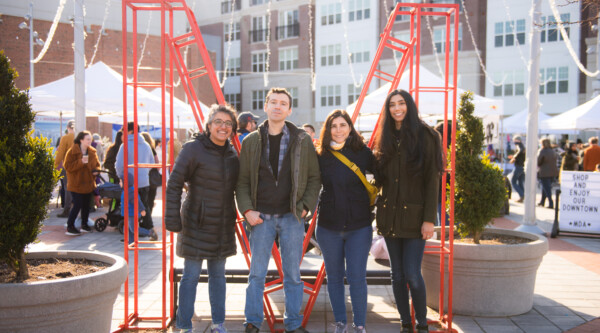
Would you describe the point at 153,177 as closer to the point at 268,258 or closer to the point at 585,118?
the point at 268,258

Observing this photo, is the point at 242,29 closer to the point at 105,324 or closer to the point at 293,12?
the point at 293,12

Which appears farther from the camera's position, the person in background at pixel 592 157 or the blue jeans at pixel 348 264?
the person in background at pixel 592 157

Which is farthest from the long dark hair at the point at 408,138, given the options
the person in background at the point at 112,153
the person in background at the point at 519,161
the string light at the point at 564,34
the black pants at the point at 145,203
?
the person in background at the point at 519,161

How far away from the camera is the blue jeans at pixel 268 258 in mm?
3822

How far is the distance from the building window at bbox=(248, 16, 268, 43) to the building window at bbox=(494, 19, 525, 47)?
17.6 m

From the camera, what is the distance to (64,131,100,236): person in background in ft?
28.3

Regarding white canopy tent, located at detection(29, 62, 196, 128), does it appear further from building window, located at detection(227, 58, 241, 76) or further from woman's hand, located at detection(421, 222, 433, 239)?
building window, located at detection(227, 58, 241, 76)

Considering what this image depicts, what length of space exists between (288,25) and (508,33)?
16.3 m

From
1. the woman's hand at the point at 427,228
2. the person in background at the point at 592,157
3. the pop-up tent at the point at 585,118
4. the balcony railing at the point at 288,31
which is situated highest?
the balcony railing at the point at 288,31

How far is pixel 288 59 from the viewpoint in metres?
38.6

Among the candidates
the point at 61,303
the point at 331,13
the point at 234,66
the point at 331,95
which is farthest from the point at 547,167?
the point at 234,66

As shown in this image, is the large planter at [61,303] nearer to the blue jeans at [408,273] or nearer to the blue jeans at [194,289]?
the blue jeans at [194,289]

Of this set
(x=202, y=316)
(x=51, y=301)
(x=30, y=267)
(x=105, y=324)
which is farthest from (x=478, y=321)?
(x=30, y=267)

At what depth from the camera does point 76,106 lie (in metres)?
9.69
